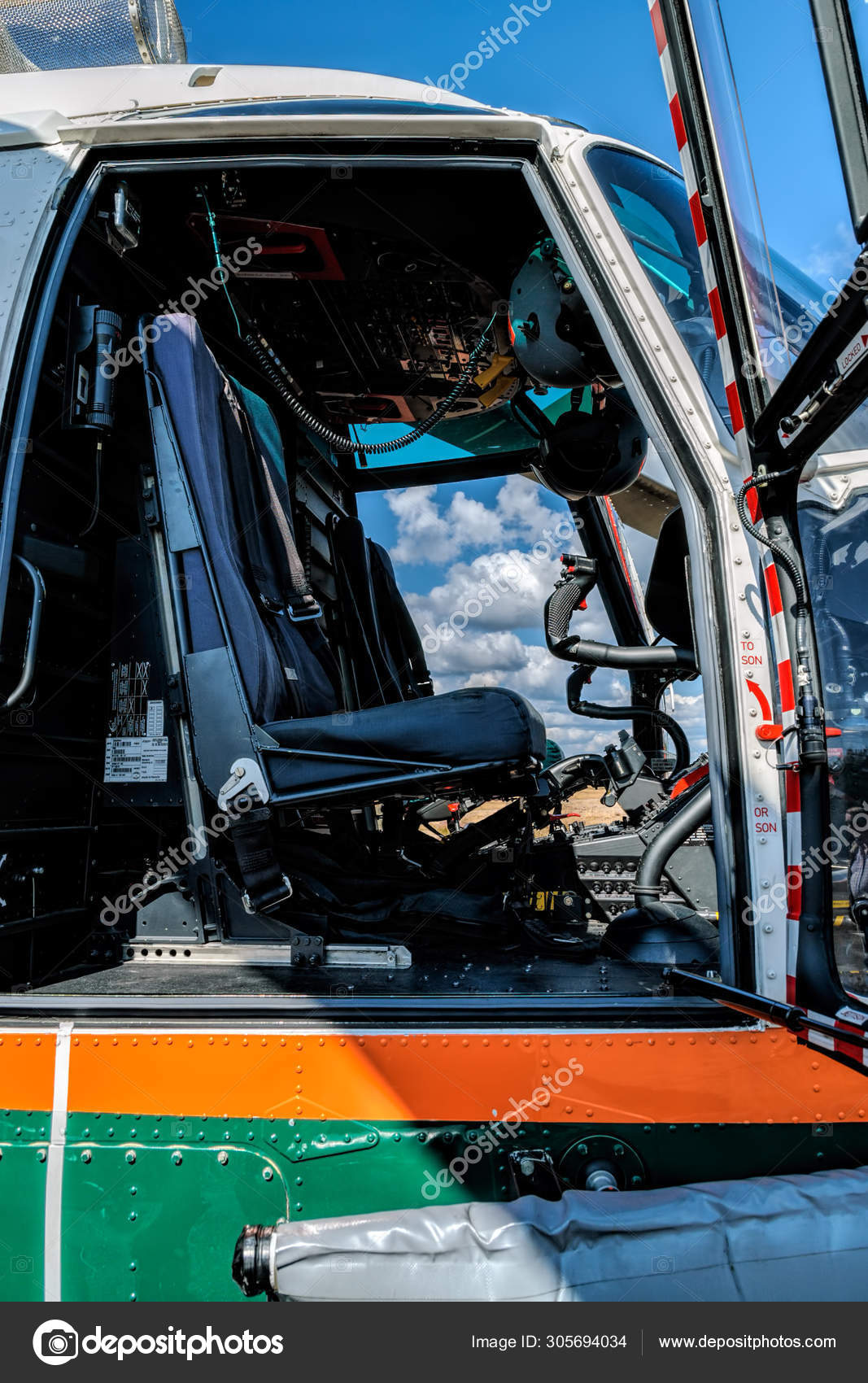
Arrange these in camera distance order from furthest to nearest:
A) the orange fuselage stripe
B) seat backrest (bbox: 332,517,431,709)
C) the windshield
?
seat backrest (bbox: 332,517,431,709), the windshield, the orange fuselage stripe

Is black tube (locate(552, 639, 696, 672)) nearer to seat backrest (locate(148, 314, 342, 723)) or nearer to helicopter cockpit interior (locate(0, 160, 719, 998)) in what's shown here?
helicopter cockpit interior (locate(0, 160, 719, 998))

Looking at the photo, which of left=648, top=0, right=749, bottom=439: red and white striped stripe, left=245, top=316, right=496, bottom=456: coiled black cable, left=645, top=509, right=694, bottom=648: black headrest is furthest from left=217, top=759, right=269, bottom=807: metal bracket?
left=245, top=316, right=496, bottom=456: coiled black cable

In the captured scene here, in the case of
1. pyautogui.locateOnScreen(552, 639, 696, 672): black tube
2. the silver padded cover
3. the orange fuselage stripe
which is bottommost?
the silver padded cover

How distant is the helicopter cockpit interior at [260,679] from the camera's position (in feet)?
6.25

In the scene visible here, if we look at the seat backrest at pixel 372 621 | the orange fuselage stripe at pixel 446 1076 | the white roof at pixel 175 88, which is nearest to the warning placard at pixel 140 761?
the orange fuselage stripe at pixel 446 1076

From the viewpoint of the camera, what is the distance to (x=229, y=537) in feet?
7.02

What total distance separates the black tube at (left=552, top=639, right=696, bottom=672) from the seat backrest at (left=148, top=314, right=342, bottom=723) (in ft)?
2.52

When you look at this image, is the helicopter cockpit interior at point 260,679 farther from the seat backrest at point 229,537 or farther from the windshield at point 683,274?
the windshield at point 683,274

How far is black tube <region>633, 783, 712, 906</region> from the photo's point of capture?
1899 mm

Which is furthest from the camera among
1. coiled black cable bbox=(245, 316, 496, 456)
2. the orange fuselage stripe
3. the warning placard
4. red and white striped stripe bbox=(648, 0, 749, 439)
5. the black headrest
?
coiled black cable bbox=(245, 316, 496, 456)

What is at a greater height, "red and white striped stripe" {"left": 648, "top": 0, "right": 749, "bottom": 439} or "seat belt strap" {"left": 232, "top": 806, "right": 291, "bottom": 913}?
"red and white striped stripe" {"left": 648, "top": 0, "right": 749, "bottom": 439}

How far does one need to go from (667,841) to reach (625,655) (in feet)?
1.54

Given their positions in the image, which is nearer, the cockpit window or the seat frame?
the cockpit window

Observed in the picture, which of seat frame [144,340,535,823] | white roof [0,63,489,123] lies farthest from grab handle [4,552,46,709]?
white roof [0,63,489,123]
